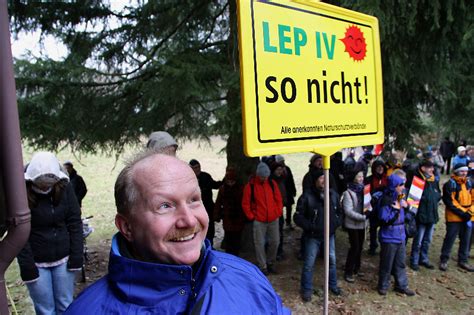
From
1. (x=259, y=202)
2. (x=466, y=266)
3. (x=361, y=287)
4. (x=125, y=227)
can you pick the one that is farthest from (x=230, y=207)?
(x=125, y=227)

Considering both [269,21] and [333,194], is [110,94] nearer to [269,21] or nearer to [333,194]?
[333,194]

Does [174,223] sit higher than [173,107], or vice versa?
[173,107]

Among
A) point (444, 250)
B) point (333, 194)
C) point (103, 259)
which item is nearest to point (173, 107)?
point (333, 194)

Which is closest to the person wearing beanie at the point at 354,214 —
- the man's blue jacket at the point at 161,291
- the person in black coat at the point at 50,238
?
the person in black coat at the point at 50,238

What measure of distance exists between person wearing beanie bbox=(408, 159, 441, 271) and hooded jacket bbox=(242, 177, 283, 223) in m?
2.63

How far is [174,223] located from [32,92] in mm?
4496

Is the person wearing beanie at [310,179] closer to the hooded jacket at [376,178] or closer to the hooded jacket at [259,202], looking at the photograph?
the hooded jacket at [259,202]

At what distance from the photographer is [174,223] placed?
4.19 ft

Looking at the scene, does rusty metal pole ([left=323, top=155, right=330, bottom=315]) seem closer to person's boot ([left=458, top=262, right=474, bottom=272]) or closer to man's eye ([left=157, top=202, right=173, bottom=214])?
man's eye ([left=157, top=202, right=173, bottom=214])

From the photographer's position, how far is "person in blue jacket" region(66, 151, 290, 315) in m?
1.24

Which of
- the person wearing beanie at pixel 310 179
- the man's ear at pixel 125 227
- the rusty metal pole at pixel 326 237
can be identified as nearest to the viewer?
the man's ear at pixel 125 227

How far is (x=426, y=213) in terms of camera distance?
20.2 ft

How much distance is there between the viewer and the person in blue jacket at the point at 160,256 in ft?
4.06

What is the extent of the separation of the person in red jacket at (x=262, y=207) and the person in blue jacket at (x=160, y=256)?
14.1 feet
